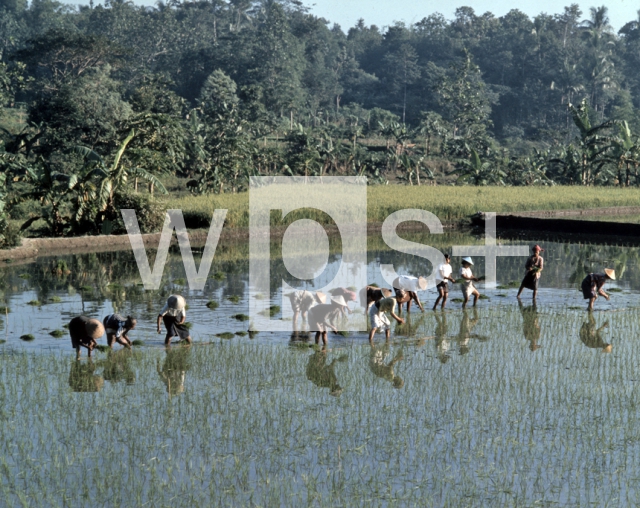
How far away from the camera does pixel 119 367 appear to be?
9.91 meters

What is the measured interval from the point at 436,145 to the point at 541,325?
1684 inches

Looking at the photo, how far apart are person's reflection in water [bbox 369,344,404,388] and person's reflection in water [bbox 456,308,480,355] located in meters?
0.84

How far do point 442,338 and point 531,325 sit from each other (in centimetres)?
168

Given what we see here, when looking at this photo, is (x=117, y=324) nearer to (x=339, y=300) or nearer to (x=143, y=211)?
(x=339, y=300)

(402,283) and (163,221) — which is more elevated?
(163,221)

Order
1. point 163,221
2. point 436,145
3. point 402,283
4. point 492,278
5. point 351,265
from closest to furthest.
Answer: point 402,283
point 492,278
point 351,265
point 163,221
point 436,145

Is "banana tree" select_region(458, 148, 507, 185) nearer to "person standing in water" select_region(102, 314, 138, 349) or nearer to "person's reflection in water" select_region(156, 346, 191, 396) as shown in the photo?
"person's reflection in water" select_region(156, 346, 191, 396)

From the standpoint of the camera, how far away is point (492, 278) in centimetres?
1736

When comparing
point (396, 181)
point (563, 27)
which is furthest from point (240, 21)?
point (396, 181)

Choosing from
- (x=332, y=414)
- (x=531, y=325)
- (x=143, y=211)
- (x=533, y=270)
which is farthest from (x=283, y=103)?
(x=332, y=414)

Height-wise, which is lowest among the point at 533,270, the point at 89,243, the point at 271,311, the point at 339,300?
the point at 271,311

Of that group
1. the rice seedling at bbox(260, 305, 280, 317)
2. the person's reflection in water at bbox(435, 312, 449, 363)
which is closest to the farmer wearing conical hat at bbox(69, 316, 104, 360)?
the rice seedling at bbox(260, 305, 280, 317)

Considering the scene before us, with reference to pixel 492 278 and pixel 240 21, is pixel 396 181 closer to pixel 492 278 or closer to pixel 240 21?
pixel 492 278

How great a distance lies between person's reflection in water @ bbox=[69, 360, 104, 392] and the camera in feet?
29.8
